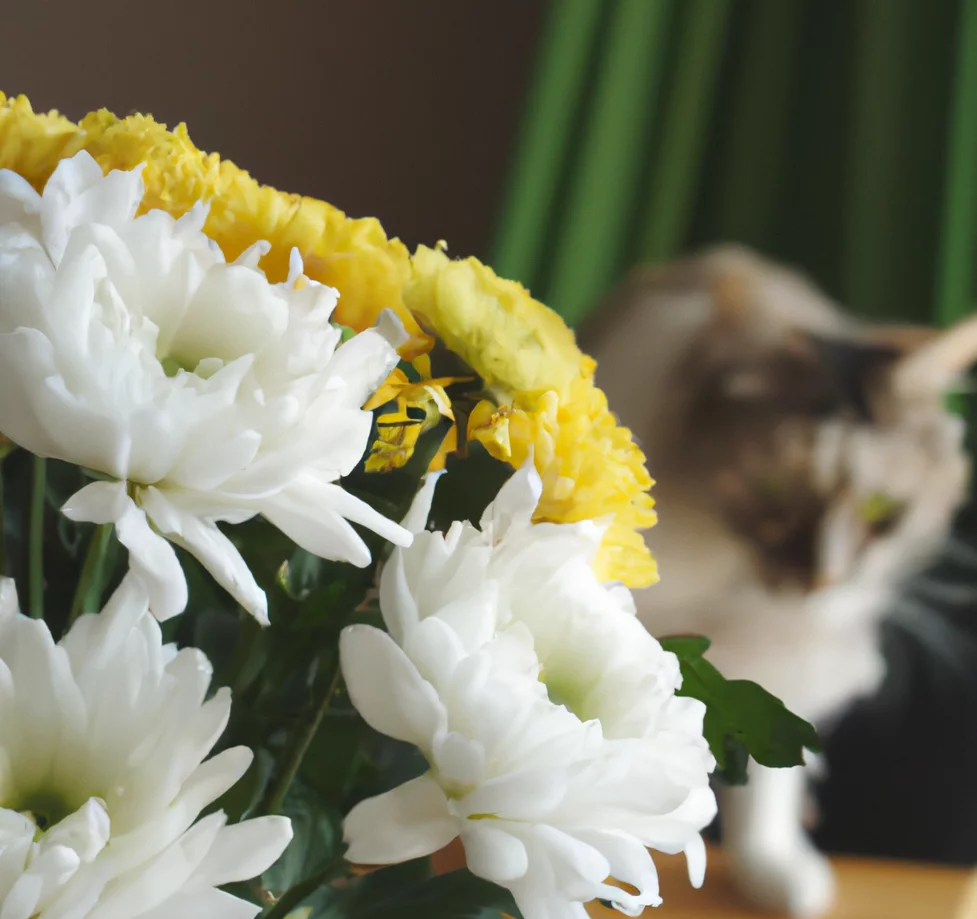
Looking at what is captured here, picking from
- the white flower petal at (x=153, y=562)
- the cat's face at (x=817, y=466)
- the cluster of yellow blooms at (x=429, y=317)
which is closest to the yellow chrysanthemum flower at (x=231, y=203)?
the cluster of yellow blooms at (x=429, y=317)

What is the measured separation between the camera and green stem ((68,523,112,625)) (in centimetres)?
25

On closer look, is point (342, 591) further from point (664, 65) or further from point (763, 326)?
point (664, 65)

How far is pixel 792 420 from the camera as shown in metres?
0.84

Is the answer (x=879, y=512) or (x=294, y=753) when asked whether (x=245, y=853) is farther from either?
(x=879, y=512)

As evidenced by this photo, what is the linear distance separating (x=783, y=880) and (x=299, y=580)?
0.68 metres

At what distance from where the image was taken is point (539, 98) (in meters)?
0.99

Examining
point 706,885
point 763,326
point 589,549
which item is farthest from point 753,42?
point 589,549

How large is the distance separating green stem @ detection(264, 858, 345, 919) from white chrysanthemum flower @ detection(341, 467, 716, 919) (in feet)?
0.07

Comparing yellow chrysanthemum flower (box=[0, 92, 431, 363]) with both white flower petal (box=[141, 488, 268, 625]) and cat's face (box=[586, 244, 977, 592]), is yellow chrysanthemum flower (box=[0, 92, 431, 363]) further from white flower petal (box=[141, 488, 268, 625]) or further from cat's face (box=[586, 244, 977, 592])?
cat's face (box=[586, 244, 977, 592])

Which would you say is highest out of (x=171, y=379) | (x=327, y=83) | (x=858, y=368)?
Answer: (x=327, y=83)

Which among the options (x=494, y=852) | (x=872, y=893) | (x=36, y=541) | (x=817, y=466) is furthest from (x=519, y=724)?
(x=872, y=893)

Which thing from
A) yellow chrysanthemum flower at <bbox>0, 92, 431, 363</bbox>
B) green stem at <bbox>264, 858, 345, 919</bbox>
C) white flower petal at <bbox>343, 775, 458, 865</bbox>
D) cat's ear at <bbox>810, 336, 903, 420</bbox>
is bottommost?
green stem at <bbox>264, 858, 345, 919</bbox>

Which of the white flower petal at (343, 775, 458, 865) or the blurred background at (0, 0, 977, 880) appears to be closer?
the white flower petal at (343, 775, 458, 865)

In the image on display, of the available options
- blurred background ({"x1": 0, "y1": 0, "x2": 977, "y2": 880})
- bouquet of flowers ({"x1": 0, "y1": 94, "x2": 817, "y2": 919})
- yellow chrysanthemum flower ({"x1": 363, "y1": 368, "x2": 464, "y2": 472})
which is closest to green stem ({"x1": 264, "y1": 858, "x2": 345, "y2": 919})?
bouquet of flowers ({"x1": 0, "y1": 94, "x2": 817, "y2": 919})
